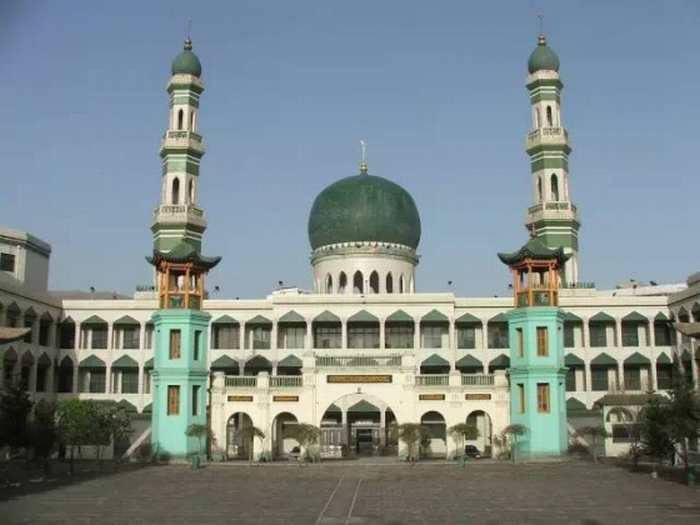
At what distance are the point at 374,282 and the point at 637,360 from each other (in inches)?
810

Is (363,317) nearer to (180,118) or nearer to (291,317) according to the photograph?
(291,317)

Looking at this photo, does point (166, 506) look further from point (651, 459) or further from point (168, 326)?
point (651, 459)

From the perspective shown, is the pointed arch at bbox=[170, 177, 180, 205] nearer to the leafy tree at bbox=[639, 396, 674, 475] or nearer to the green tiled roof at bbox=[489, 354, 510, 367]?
the green tiled roof at bbox=[489, 354, 510, 367]

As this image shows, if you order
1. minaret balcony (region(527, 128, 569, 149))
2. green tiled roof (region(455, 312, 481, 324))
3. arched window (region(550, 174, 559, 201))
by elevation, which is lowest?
green tiled roof (region(455, 312, 481, 324))

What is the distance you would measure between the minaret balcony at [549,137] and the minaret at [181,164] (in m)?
26.7

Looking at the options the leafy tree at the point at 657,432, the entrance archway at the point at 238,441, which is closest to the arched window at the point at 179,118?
the entrance archway at the point at 238,441

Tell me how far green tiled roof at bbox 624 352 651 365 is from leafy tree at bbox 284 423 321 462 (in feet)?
88.3

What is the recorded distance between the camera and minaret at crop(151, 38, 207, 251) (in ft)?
225

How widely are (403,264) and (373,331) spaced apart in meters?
6.71

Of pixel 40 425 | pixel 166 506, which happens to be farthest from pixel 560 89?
pixel 166 506

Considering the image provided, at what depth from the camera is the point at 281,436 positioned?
5494 cm

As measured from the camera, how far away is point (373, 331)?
66.4 metres

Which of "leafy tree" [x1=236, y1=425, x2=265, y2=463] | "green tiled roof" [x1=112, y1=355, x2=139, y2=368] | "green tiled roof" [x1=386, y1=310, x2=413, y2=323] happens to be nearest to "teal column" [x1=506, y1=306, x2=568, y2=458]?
"green tiled roof" [x1=386, y1=310, x2=413, y2=323]

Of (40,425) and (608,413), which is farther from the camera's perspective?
(608,413)
